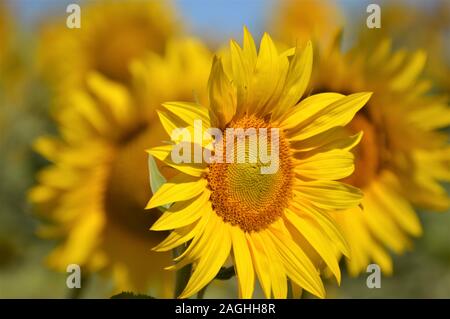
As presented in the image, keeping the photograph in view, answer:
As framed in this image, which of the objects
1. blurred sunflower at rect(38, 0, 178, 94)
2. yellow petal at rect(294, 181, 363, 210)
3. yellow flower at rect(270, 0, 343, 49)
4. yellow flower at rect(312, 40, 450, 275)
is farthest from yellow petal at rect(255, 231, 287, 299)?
yellow flower at rect(270, 0, 343, 49)

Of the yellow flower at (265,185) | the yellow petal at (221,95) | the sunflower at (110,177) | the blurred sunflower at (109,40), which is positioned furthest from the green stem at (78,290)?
the blurred sunflower at (109,40)

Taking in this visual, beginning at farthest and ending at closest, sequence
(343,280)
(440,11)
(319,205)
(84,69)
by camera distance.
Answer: (440,11) → (84,69) → (343,280) → (319,205)

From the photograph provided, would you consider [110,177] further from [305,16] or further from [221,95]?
[305,16]

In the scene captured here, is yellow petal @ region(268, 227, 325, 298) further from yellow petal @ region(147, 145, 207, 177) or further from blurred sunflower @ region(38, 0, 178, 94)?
blurred sunflower @ region(38, 0, 178, 94)

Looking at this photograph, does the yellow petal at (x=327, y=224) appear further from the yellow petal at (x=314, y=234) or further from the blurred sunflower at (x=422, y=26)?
the blurred sunflower at (x=422, y=26)
